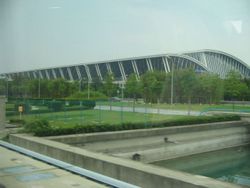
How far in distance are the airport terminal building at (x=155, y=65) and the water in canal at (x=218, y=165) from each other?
20157 mm

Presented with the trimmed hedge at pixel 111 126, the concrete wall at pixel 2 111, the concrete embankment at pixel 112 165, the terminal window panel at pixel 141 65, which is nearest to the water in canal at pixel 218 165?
the trimmed hedge at pixel 111 126

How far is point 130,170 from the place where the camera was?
8.09 meters

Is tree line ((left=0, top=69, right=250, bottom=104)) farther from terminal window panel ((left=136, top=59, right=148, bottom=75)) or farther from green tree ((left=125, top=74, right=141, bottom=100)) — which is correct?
terminal window panel ((left=136, top=59, right=148, bottom=75))

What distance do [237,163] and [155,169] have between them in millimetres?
13087

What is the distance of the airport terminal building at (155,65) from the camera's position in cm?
4689

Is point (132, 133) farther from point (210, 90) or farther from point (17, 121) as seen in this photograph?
point (210, 90)

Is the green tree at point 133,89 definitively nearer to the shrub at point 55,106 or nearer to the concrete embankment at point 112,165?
the shrub at point 55,106

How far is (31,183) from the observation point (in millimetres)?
6242

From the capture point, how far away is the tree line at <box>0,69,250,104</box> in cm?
3122

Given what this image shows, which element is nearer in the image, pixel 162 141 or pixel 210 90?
pixel 162 141

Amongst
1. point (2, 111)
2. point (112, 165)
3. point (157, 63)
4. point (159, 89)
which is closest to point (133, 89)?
point (159, 89)

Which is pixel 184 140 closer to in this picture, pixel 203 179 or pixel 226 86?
pixel 203 179

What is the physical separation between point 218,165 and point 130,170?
11594 mm

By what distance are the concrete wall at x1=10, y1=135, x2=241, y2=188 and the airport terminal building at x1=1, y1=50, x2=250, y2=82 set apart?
2665 cm
